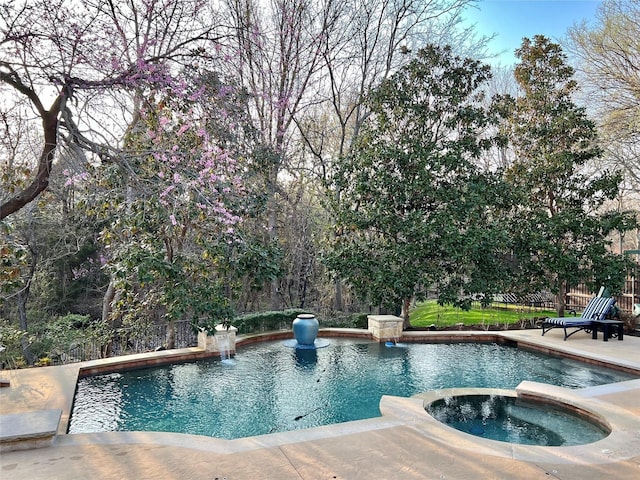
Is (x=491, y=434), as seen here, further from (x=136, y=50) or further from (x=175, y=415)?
(x=136, y=50)

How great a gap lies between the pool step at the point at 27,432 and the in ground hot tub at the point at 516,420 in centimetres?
392

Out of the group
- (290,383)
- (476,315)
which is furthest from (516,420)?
(476,315)

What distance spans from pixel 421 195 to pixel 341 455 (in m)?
7.42

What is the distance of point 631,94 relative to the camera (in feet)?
40.7

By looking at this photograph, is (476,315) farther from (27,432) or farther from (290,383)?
(27,432)

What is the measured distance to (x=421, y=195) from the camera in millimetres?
10203

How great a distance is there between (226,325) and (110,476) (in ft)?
14.0

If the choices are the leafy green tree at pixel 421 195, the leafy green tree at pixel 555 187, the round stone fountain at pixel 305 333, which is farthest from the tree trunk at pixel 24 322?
the leafy green tree at pixel 555 187

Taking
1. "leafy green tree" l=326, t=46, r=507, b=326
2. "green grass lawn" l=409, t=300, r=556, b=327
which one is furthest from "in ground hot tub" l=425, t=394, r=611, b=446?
"green grass lawn" l=409, t=300, r=556, b=327

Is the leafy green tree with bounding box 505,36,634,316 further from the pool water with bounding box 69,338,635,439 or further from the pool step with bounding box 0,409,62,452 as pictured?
the pool step with bounding box 0,409,62,452

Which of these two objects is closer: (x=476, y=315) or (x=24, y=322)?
(x=24, y=322)

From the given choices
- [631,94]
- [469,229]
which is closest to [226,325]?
[469,229]

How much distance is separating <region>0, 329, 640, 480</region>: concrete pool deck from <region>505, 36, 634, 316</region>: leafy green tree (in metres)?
6.62

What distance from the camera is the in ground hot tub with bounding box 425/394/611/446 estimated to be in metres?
4.63
